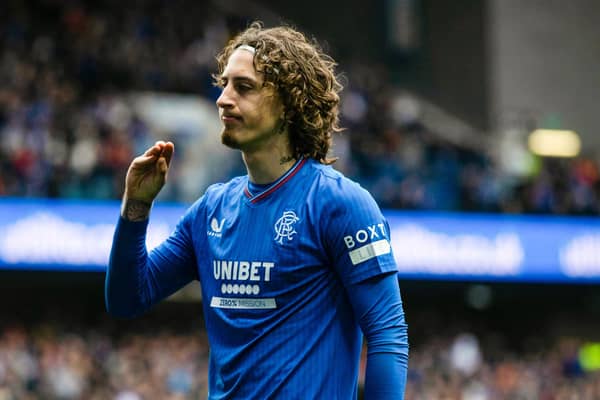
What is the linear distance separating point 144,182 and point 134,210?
0.09 m

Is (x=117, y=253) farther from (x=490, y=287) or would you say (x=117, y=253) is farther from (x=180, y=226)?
(x=490, y=287)

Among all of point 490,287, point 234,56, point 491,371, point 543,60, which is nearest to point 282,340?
point 234,56

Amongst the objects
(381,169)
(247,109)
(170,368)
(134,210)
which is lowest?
(170,368)

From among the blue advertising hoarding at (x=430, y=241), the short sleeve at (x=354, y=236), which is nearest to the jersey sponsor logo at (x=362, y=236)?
the short sleeve at (x=354, y=236)

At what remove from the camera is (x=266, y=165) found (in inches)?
119

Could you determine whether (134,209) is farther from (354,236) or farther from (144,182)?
(354,236)

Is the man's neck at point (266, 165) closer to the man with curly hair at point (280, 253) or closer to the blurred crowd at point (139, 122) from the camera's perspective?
the man with curly hair at point (280, 253)

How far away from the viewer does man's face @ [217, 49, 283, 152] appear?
2.95 m

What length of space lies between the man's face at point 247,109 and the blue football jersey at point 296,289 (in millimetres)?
143

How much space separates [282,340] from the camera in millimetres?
2852

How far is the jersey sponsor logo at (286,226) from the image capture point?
2891 mm

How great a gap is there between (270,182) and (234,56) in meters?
0.38

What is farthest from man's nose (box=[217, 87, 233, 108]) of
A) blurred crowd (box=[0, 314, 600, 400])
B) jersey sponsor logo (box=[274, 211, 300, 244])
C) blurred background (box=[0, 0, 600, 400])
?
blurred crowd (box=[0, 314, 600, 400])

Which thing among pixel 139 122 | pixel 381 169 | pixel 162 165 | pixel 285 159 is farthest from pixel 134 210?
pixel 381 169
